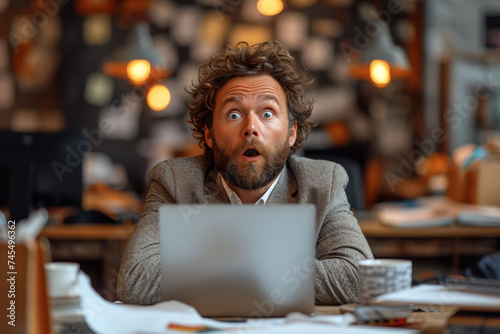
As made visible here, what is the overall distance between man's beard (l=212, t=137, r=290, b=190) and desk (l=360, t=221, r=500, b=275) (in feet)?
4.88

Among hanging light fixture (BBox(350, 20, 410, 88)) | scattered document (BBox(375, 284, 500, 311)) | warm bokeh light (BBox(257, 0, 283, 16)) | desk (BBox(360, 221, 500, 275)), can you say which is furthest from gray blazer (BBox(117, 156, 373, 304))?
warm bokeh light (BBox(257, 0, 283, 16))

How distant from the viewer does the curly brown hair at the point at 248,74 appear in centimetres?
193

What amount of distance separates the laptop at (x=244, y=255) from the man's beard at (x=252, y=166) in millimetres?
604

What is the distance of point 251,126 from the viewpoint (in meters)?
1.78

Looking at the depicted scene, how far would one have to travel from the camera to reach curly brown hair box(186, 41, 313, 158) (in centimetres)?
193

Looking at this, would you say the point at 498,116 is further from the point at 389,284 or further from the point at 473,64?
the point at 389,284

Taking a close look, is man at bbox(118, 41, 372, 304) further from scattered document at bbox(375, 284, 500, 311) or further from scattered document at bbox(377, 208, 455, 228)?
scattered document at bbox(377, 208, 455, 228)

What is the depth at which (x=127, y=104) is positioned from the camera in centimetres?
705

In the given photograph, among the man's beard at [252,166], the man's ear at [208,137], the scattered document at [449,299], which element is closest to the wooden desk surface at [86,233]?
the man's ear at [208,137]

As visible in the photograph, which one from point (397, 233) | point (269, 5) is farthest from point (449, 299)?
point (269, 5)

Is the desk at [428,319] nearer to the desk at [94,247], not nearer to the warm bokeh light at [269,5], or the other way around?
the desk at [94,247]

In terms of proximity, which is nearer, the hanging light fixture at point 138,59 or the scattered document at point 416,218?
the scattered document at point 416,218

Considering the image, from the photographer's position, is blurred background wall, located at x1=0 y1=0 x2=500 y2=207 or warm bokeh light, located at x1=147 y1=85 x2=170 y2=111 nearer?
warm bokeh light, located at x1=147 y1=85 x2=170 y2=111

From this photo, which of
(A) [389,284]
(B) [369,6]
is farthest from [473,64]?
(A) [389,284]
